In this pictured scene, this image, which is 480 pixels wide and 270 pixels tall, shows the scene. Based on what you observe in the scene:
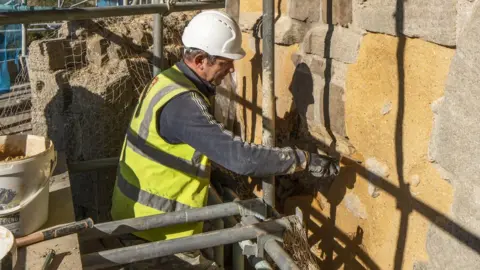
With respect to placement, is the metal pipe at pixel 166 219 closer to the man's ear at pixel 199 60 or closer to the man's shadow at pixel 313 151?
the man's shadow at pixel 313 151

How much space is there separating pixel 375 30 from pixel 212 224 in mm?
1515

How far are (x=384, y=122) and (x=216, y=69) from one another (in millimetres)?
920

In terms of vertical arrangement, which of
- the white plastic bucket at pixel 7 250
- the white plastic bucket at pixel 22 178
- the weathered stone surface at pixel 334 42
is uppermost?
the weathered stone surface at pixel 334 42

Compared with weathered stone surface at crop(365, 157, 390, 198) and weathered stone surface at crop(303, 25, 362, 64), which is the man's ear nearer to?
weathered stone surface at crop(303, 25, 362, 64)

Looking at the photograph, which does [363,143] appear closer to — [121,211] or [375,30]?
[375,30]

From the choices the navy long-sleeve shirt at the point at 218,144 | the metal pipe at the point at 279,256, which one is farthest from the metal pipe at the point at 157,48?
the metal pipe at the point at 279,256

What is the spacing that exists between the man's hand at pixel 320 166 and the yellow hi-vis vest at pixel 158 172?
1.89 feet

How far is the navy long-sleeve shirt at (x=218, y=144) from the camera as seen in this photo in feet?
8.77

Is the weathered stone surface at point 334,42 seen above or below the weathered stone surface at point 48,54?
above

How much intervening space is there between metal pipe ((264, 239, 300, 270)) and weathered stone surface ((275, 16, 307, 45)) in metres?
1.38

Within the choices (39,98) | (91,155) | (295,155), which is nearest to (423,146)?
(295,155)

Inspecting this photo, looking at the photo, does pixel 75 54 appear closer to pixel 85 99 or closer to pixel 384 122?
pixel 85 99

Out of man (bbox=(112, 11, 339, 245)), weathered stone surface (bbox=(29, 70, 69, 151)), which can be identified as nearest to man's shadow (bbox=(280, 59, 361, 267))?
man (bbox=(112, 11, 339, 245))

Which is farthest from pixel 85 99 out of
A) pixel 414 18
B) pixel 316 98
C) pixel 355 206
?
pixel 414 18
